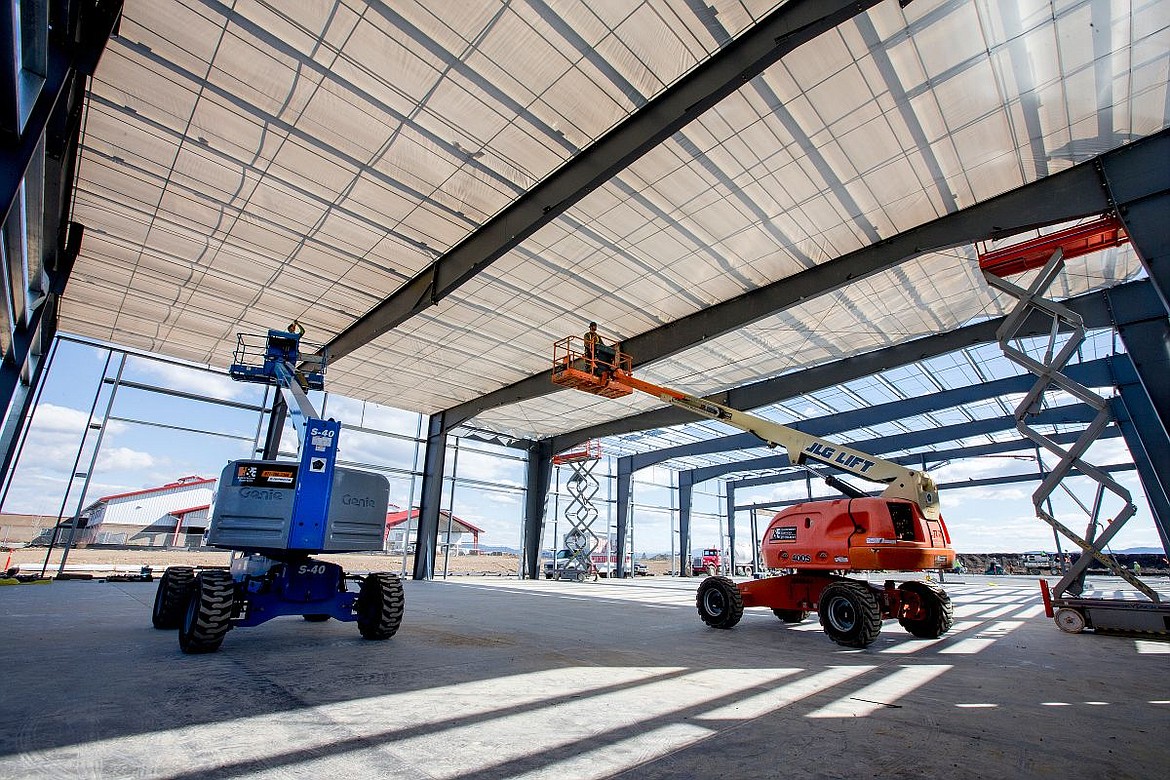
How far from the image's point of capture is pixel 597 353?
43.3 ft

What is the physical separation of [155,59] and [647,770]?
39.8 ft

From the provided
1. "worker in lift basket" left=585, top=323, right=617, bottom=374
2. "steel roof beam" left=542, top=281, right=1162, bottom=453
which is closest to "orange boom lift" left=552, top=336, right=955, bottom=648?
"worker in lift basket" left=585, top=323, right=617, bottom=374

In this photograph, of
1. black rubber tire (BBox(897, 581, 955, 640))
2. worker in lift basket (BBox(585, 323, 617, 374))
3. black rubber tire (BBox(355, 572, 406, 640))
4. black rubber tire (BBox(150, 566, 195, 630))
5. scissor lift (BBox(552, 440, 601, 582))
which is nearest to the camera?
black rubber tire (BBox(355, 572, 406, 640))

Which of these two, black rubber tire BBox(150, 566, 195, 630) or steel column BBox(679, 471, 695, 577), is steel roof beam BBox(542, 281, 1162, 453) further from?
black rubber tire BBox(150, 566, 195, 630)

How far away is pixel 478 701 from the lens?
4562mm

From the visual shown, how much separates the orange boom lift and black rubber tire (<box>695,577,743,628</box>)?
0.06ft

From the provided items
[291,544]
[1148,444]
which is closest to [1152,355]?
[1148,444]

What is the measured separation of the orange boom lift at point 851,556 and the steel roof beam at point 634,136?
645 centimetres

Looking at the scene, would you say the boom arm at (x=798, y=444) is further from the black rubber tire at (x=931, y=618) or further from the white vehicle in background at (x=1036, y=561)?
the white vehicle in background at (x=1036, y=561)

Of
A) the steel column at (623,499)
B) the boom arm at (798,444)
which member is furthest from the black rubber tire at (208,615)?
the steel column at (623,499)

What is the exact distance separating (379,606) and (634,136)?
8745 millimetres

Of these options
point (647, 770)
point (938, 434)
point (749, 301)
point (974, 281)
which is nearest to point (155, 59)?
point (647, 770)

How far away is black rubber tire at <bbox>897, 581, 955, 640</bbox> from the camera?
9367 mm

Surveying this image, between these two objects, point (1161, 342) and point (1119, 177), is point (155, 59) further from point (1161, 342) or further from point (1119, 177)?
point (1161, 342)
